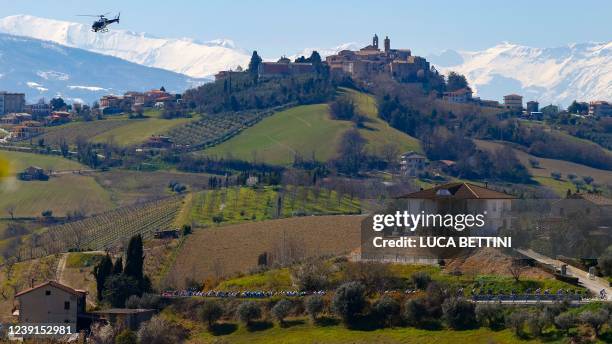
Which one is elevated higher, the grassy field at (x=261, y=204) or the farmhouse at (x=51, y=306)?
the grassy field at (x=261, y=204)

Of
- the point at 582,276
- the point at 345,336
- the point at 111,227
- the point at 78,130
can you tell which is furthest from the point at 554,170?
the point at 345,336

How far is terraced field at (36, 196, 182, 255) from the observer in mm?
79688

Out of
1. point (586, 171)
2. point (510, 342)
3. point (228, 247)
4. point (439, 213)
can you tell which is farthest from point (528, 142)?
point (510, 342)

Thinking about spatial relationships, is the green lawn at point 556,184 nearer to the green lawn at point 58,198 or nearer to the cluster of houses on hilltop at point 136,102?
the green lawn at point 58,198

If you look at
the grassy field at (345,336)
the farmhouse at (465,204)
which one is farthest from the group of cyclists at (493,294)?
the farmhouse at (465,204)

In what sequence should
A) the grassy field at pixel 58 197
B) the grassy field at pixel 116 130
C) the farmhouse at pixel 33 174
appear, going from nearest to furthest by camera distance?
1. the grassy field at pixel 58 197
2. the farmhouse at pixel 33 174
3. the grassy field at pixel 116 130

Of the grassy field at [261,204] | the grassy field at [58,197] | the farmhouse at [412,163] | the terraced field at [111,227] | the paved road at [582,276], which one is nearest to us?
the paved road at [582,276]

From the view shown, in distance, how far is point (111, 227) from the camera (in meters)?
87.2

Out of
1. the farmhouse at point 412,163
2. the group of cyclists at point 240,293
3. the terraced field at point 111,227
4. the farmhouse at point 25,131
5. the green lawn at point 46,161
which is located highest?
the farmhouse at point 25,131

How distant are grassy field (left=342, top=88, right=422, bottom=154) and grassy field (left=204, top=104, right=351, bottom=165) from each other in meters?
2.69

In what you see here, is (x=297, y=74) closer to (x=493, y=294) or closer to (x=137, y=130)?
(x=137, y=130)

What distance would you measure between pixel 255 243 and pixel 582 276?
22.3 metres

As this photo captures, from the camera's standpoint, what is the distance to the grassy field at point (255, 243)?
6475cm

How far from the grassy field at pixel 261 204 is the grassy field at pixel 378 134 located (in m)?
32.1
